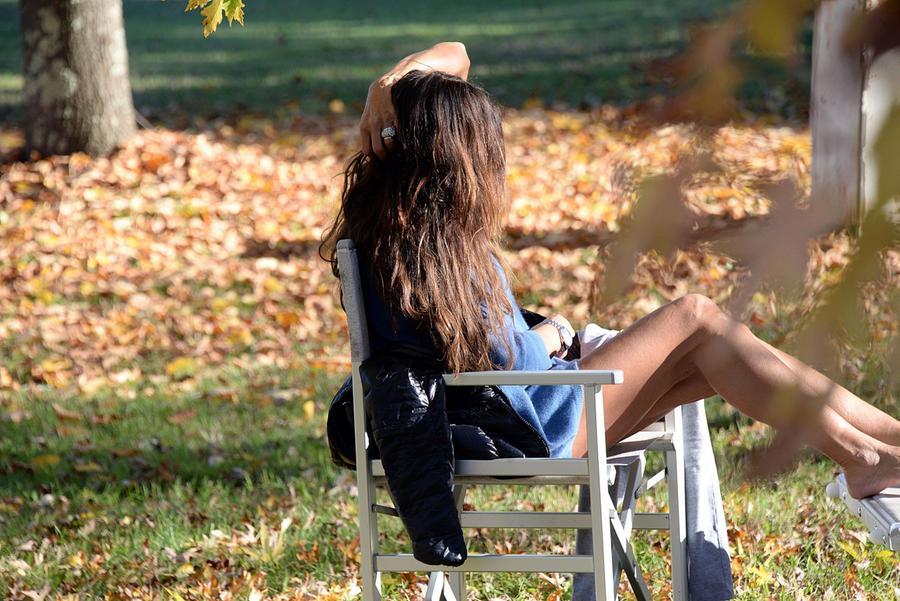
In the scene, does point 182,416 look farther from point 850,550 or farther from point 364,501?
point 850,550

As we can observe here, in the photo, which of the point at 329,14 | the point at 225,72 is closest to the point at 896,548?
the point at 225,72

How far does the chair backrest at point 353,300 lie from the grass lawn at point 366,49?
7309 millimetres

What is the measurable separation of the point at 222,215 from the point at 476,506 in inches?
169

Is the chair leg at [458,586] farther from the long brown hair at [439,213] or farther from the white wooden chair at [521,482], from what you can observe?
the long brown hair at [439,213]

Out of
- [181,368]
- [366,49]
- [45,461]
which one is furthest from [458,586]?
[366,49]

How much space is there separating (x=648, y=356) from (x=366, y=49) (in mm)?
12160

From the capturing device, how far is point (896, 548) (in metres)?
2.36

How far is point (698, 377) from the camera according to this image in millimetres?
2887

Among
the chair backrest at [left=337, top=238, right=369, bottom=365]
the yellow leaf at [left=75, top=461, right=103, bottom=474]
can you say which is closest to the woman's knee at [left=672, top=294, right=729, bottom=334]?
the chair backrest at [left=337, top=238, right=369, bottom=365]

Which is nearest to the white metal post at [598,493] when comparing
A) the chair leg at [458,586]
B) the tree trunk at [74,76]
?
the chair leg at [458,586]

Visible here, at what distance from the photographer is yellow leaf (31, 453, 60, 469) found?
4.55m

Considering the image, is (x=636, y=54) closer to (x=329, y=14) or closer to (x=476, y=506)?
(x=329, y=14)

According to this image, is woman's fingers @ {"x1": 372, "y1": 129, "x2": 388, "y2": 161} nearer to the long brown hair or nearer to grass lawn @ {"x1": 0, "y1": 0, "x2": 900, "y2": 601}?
the long brown hair

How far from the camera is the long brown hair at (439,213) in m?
2.54
